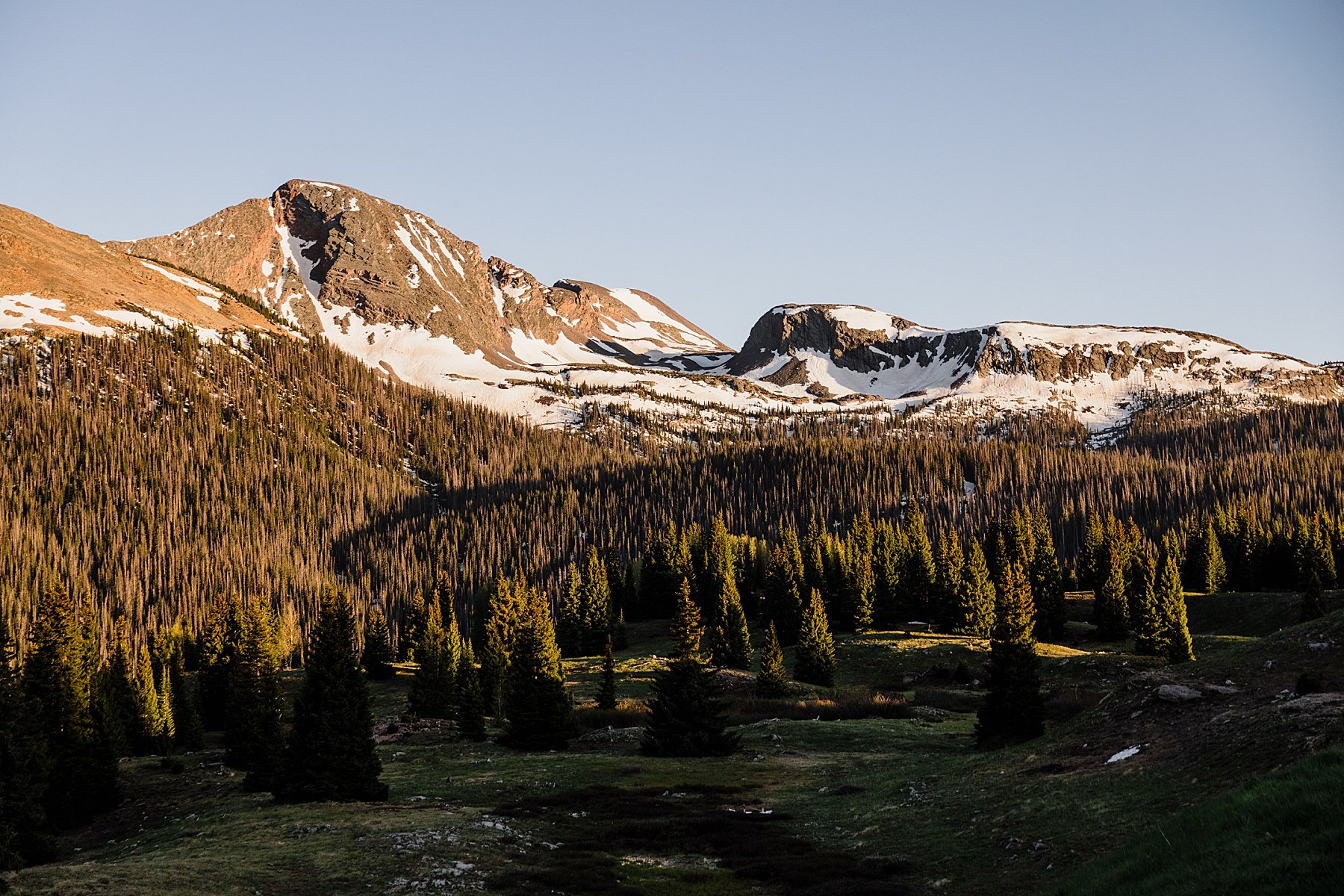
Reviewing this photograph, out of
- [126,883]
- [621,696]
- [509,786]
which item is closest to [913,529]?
[621,696]

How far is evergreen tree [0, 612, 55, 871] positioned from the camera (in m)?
34.9

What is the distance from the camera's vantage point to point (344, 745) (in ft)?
126

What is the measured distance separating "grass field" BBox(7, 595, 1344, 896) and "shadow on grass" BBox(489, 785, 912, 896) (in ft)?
0.39

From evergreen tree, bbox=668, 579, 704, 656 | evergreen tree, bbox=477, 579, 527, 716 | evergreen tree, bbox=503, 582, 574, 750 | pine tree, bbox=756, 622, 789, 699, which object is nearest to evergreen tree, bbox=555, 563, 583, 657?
evergreen tree, bbox=477, 579, 527, 716

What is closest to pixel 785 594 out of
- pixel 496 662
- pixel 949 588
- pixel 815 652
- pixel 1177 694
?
pixel 949 588

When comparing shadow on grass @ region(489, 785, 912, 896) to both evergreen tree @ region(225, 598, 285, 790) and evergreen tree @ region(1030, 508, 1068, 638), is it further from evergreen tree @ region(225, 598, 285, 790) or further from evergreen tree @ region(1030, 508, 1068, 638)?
evergreen tree @ region(1030, 508, 1068, 638)

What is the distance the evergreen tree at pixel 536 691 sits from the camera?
5506 cm

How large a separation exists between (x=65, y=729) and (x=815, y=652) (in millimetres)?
60149

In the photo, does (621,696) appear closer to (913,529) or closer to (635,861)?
(635,861)

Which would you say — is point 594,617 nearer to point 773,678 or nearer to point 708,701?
point 773,678

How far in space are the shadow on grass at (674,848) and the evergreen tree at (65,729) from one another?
84.0 feet

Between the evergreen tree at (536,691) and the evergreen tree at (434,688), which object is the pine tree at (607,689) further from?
the evergreen tree at (536,691)

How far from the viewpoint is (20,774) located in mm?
36688

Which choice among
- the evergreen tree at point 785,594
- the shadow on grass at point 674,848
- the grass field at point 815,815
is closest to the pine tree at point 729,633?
the evergreen tree at point 785,594
